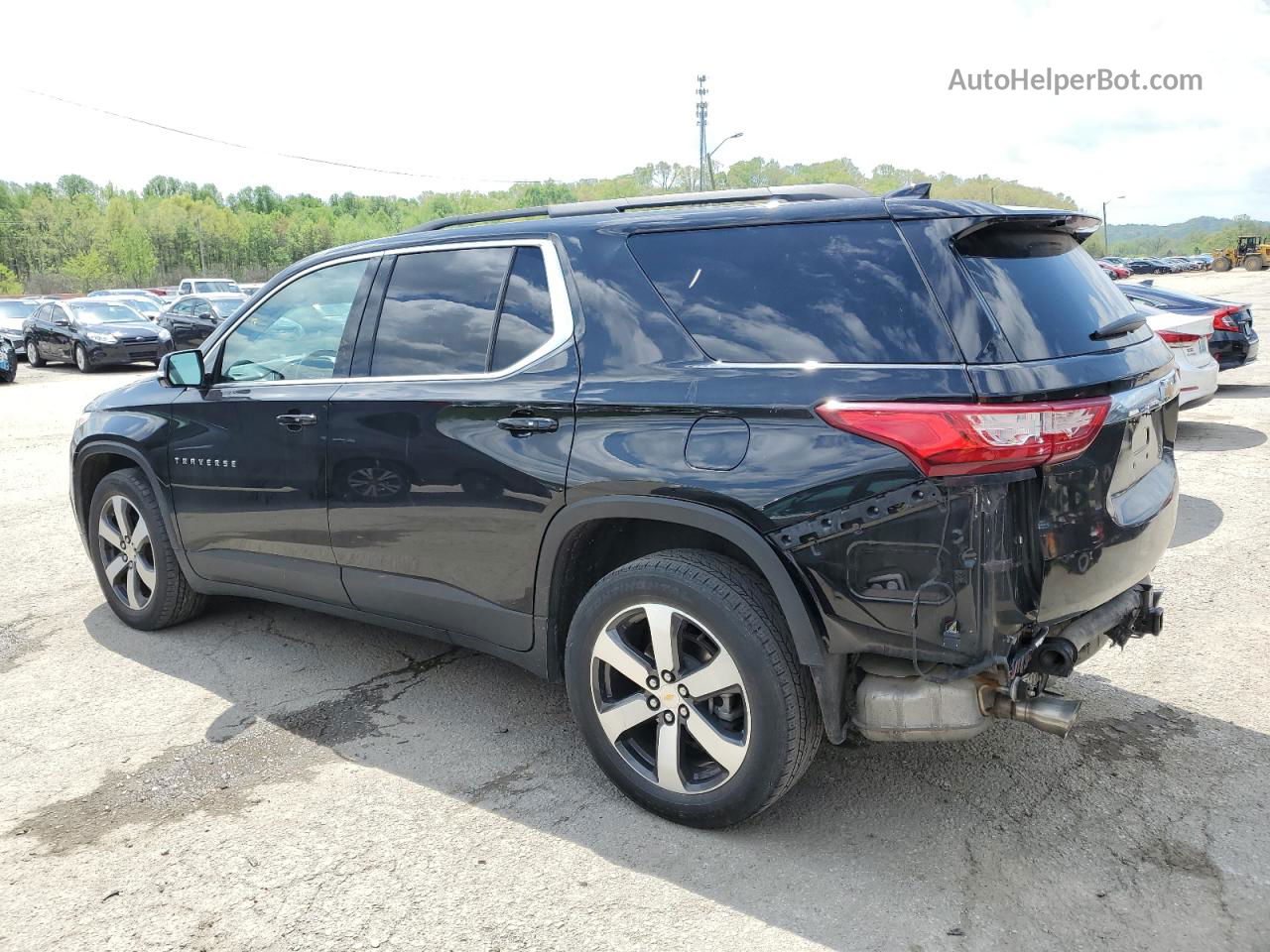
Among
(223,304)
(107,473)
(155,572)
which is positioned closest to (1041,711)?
(155,572)

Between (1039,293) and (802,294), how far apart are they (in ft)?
2.16

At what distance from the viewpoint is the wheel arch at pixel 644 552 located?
112 inches

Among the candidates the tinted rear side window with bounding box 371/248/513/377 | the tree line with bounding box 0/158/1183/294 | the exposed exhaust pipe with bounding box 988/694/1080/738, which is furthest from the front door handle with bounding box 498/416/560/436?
the tree line with bounding box 0/158/1183/294

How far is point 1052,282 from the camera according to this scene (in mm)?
2980

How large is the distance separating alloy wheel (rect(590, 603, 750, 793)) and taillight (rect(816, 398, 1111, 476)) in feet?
2.66

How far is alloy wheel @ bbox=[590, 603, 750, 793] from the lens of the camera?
305 centimetres

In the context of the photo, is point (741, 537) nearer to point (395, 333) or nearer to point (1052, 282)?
point (1052, 282)

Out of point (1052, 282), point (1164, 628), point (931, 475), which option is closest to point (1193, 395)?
point (1164, 628)

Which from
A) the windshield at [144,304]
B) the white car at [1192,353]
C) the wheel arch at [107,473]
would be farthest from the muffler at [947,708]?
the windshield at [144,304]

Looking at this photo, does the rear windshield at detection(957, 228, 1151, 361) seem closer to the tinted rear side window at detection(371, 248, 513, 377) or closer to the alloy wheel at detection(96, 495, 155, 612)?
the tinted rear side window at detection(371, 248, 513, 377)

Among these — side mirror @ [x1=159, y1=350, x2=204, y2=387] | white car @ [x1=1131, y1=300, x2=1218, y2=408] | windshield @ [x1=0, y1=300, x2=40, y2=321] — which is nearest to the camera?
side mirror @ [x1=159, y1=350, x2=204, y2=387]

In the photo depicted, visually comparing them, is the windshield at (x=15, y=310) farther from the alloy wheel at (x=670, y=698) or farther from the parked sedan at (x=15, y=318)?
the alloy wheel at (x=670, y=698)

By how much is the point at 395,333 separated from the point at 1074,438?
8.03 ft

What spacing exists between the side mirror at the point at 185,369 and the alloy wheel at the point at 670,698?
246 cm
